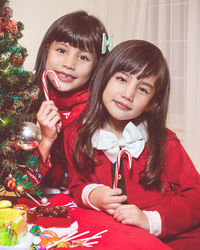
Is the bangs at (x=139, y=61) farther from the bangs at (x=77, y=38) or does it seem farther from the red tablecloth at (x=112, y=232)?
the red tablecloth at (x=112, y=232)

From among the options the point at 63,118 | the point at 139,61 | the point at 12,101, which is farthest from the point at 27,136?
the point at 63,118

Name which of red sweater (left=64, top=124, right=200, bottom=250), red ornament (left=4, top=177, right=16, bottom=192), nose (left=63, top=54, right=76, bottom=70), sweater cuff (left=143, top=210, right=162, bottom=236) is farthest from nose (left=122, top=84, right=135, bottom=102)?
red ornament (left=4, top=177, right=16, bottom=192)

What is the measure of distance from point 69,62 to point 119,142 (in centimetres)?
45

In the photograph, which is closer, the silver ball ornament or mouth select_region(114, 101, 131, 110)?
the silver ball ornament

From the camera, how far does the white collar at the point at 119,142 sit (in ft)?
4.35

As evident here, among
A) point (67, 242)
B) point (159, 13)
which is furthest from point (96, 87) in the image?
point (159, 13)

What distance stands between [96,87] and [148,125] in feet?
0.97

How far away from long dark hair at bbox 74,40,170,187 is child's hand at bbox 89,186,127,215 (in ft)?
0.65

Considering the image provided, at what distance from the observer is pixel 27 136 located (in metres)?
0.89

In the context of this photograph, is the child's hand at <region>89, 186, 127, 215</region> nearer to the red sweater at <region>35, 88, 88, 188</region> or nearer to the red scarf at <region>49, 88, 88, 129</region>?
the red sweater at <region>35, 88, 88, 188</region>

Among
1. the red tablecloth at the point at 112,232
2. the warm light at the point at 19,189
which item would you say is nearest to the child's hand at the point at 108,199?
the red tablecloth at the point at 112,232

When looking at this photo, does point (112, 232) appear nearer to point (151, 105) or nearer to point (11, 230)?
point (11, 230)

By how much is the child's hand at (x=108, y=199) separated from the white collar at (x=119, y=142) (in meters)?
0.19

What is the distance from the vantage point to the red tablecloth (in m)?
0.89
